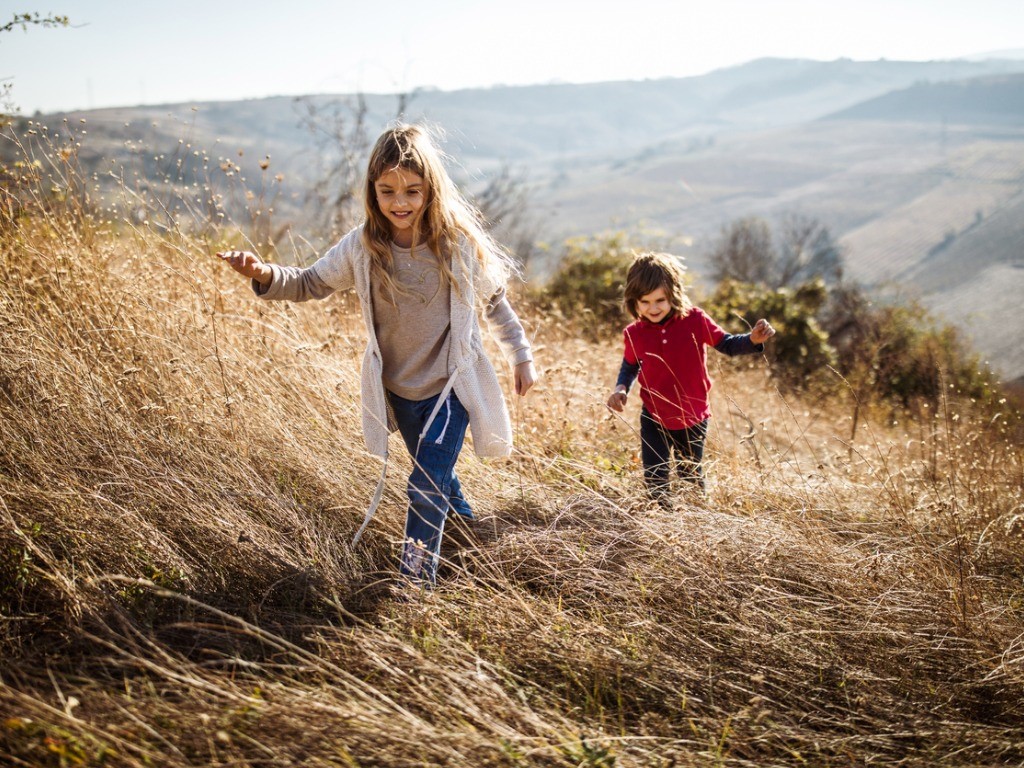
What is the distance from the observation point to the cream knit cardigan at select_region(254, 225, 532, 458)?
2320 mm

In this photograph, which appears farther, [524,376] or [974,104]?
[974,104]

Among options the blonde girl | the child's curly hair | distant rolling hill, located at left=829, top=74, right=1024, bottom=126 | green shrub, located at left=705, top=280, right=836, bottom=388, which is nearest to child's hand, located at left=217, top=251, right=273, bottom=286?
the blonde girl

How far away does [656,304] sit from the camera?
2.89 metres

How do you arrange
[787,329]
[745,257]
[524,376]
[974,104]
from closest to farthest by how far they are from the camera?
[524,376], [787,329], [745,257], [974,104]

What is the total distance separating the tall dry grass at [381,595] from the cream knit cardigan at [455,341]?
18cm

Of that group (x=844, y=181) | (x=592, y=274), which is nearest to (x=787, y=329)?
(x=592, y=274)

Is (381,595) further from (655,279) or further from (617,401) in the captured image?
(655,279)

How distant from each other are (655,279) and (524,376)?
78 centimetres

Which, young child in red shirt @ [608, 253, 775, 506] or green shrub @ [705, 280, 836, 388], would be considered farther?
green shrub @ [705, 280, 836, 388]

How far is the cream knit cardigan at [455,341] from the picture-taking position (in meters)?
2.32

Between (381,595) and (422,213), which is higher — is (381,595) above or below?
below

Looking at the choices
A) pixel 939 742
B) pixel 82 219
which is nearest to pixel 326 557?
pixel 939 742

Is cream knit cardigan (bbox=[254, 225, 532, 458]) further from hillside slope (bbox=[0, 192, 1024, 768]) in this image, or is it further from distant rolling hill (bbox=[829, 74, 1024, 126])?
distant rolling hill (bbox=[829, 74, 1024, 126])

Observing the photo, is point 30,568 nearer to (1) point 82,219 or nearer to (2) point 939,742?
(1) point 82,219
